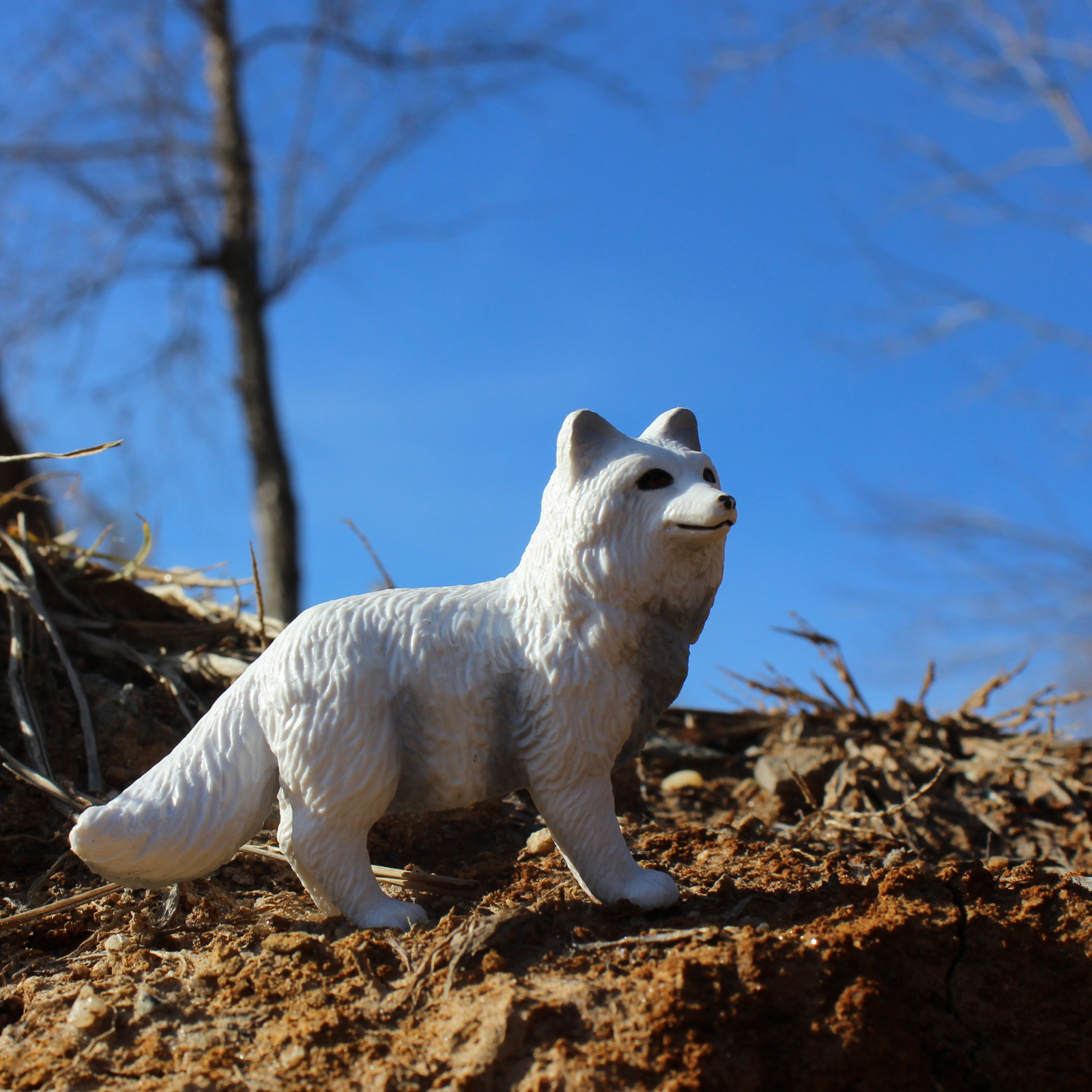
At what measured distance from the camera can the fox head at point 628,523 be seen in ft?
7.68

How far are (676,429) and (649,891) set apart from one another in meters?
1.20

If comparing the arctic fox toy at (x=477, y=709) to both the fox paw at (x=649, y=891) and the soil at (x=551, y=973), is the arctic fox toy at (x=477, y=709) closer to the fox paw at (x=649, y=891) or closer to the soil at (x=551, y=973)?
the fox paw at (x=649, y=891)

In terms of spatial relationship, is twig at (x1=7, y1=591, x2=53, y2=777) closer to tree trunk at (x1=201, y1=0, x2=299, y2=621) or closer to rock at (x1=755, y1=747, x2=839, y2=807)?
rock at (x1=755, y1=747, x2=839, y2=807)

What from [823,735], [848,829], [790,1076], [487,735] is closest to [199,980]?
[487,735]

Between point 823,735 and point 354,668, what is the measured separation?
107 inches

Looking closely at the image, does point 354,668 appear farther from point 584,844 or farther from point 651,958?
point 651,958

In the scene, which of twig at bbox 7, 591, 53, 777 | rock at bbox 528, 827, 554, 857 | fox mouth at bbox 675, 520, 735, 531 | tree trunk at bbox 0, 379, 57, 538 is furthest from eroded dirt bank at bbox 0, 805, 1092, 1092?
tree trunk at bbox 0, 379, 57, 538

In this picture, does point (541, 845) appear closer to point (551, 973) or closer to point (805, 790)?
point (551, 973)

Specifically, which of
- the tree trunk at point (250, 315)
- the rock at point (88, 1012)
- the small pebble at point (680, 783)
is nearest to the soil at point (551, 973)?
the rock at point (88, 1012)

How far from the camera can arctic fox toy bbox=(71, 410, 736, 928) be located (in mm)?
2344

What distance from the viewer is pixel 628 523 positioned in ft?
7.79

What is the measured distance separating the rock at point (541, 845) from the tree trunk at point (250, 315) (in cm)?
433

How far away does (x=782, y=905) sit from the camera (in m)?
2.41

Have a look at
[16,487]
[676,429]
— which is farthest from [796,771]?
[16,487]
